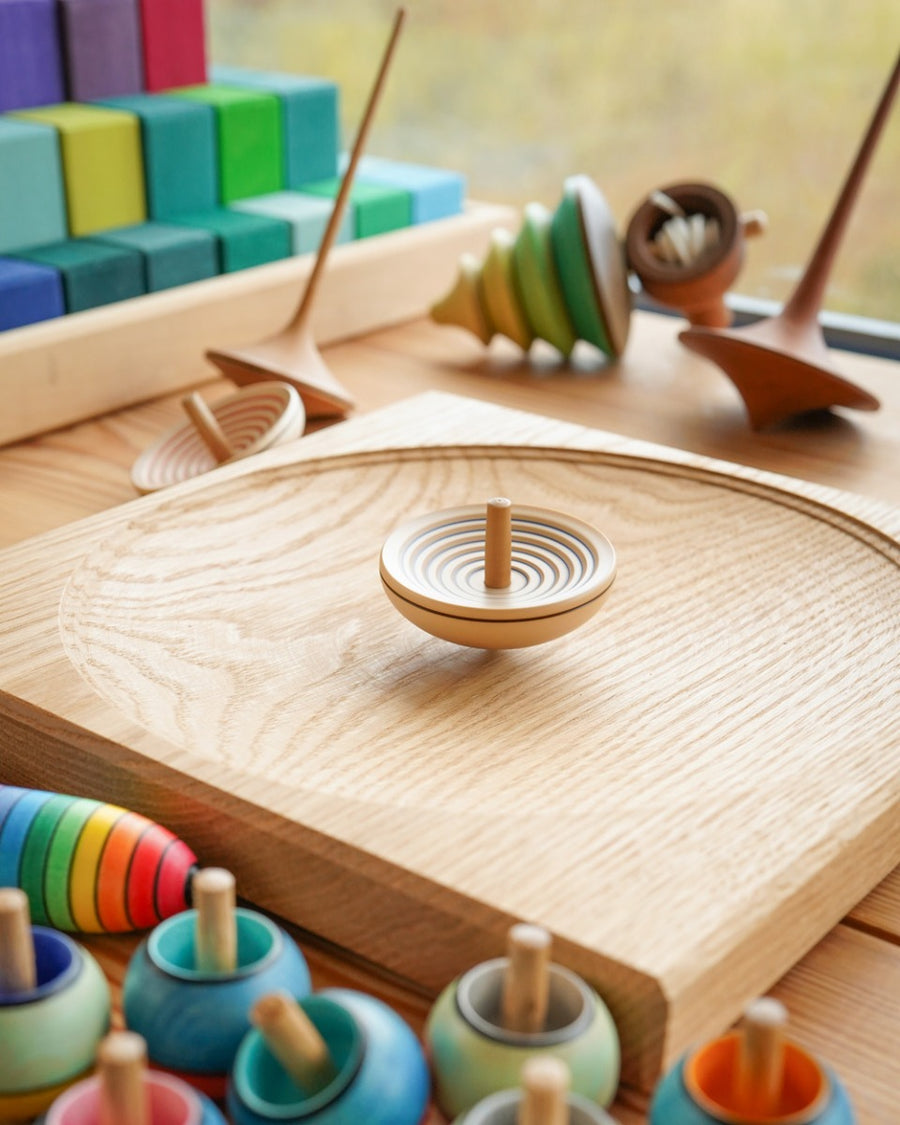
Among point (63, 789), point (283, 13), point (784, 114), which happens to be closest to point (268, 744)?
point (63, 789)

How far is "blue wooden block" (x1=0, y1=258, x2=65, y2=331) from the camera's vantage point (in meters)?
0.86

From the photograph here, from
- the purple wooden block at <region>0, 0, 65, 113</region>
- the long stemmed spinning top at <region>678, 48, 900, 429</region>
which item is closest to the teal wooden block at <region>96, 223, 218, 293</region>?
the purple wooden block at <region>0, 0, 65, 113</region>

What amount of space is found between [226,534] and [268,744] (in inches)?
7.6

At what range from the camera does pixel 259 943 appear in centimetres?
39

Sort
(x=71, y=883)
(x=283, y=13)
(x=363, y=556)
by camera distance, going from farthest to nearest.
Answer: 1. (x=283, y=13)
2. (x=363, y=556)
3. (x=71, y=883)

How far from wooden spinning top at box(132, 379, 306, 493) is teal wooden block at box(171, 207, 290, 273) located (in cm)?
21

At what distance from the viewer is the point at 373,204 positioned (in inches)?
42.9

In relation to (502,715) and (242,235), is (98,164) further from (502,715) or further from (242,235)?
(502,715)

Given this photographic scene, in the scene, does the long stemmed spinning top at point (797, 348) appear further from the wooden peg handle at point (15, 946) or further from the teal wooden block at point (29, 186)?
the wooden peg handle at point (15, 946)

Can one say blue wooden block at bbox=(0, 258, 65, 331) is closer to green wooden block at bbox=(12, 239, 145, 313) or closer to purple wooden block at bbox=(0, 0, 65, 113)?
green wooden block at bbox=(12, 239, 145, 313)

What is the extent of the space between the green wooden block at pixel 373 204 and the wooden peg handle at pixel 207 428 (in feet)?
1.19

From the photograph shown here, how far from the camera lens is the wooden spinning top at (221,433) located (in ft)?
2.49

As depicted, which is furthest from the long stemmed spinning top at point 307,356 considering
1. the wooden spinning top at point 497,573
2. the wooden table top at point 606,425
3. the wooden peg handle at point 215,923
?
the wooden peg handle at point 215,923

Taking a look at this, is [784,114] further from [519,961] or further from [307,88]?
[519,961]
